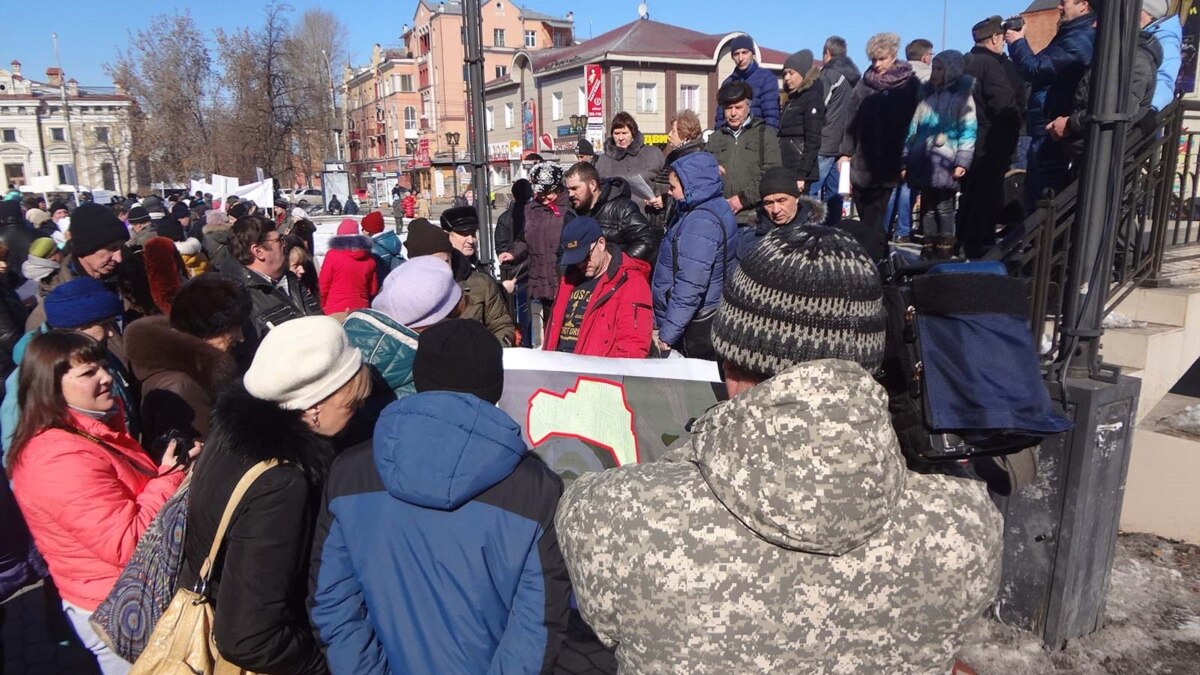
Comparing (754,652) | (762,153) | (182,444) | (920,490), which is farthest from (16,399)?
(762,153)

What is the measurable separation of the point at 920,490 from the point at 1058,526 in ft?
8.61

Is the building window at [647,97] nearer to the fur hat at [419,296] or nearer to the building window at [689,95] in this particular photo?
the building window at [689,95]

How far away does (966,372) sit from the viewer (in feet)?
5.51

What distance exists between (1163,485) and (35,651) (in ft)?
21.6

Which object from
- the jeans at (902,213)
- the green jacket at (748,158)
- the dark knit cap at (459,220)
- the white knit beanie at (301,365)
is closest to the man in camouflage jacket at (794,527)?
the white knit beanie at (301,365)

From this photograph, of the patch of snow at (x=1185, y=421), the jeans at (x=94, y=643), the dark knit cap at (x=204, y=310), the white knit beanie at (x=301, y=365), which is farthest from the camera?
the patch of snow at (x=1185, y=421)

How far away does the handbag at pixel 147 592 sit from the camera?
2.32 meters

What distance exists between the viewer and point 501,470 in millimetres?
1915

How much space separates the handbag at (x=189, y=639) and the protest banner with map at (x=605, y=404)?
1.56 m

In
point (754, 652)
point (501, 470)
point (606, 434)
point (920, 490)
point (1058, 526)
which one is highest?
point (920, 490)

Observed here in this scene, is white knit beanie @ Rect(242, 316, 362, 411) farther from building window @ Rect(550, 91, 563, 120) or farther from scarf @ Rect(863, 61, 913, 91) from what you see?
building window @ Rect(550, 91, 563, 120)

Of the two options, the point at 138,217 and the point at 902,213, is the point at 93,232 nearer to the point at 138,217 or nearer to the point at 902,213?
the point at 138,217

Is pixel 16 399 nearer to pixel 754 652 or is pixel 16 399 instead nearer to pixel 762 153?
pixel 754 652

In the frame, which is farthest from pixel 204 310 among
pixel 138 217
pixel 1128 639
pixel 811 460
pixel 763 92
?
pixel 138 217
